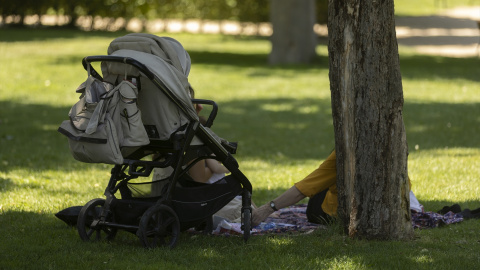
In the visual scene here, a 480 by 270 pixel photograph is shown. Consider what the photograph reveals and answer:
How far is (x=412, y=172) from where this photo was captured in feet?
28.1

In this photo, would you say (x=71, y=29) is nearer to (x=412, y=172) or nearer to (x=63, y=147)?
(x=63, y=147)

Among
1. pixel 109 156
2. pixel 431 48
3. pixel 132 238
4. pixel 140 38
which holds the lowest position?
pixel 431 48

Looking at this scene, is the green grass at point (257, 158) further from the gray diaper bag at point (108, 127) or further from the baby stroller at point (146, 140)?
the gray diaper bag at point (108, 127)

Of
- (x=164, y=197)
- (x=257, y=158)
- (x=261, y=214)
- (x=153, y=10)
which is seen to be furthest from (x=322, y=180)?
(x=153, y=10)

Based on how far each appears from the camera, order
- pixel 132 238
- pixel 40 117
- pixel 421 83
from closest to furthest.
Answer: pixel 132 238 < pixel 40 117 < pixel 421 83

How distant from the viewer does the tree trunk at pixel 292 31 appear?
2014 cm

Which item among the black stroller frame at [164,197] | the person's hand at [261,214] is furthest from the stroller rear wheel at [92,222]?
the person's hand at [261,214]

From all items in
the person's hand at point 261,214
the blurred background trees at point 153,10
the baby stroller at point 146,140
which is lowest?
the blurred background trees at point 153,10

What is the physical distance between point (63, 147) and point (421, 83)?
880 centimetres

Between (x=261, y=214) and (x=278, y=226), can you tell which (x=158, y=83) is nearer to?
(x=261, y=214)

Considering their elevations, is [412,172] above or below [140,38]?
below

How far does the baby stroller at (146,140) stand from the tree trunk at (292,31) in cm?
1469

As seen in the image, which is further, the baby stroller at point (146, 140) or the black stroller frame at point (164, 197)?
the black stroller frame at point (164, 197)

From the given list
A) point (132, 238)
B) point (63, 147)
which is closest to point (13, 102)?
point (63, 147)
